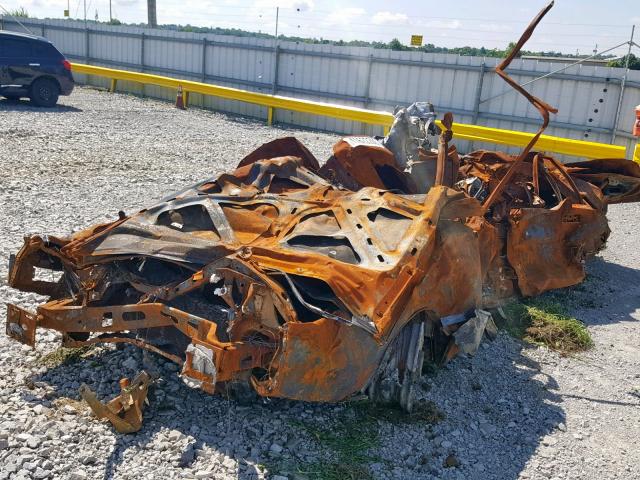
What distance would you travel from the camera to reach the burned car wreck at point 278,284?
3.47 meters

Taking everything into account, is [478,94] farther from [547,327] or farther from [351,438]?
[351,438]

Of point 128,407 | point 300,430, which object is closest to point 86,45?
point 128,407

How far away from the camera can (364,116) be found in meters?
14.3

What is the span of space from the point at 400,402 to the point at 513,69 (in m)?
12.7

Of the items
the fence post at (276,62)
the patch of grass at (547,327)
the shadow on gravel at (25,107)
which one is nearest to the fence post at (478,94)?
the fence post at (276,62)

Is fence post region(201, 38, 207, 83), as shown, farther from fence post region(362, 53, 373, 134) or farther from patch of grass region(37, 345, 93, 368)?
patch of grass region(37, 345, 93, 368)

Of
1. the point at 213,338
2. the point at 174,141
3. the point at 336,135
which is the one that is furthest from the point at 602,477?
the point at 336,135

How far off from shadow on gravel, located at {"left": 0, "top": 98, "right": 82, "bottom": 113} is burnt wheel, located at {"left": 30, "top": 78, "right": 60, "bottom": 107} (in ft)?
0.56

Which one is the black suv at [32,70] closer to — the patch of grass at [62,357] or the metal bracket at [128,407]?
the patch of grass at [62,357]

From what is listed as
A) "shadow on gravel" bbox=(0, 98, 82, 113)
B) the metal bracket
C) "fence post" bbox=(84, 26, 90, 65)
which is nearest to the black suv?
"shadow on gravel" bbox=(0, 98, 82, 113)

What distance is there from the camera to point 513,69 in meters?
15.0

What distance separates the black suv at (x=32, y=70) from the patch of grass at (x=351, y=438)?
14270 mm

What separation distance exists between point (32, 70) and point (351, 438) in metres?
14.6

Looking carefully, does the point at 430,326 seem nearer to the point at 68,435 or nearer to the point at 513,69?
the point at 68,435
